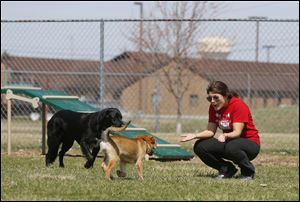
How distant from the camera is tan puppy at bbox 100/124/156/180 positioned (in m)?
7.91

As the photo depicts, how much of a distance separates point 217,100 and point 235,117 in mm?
267

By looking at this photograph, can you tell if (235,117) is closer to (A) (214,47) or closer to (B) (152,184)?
(B) (152,184)

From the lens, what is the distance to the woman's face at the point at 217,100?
27.3 feet

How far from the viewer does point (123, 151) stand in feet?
26.5

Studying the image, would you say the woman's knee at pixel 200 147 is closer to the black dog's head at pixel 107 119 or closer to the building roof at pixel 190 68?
the black dog's head at pixel 107 119

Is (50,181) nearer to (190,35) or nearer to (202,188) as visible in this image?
(202,188)

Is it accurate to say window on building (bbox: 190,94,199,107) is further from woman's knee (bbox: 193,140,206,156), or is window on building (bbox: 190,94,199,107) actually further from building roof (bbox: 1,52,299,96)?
woman's knee (bbox: 193,140,206,156)

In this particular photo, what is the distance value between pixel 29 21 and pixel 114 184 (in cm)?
673

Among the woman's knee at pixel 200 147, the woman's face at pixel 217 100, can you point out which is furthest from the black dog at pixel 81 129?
the woman's face at pixel 217 100

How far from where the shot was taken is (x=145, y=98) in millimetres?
24891

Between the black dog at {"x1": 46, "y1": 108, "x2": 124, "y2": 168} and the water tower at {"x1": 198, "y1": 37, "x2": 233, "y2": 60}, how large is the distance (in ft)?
22.3

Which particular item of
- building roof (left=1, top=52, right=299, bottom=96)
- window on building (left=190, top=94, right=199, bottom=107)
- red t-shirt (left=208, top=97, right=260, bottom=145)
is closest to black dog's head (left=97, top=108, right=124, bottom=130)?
red t-shirt (left=208, top=97, right=260, bottom=145)

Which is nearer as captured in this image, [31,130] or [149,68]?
[31,130]

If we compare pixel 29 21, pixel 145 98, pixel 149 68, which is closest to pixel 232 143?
pixel 29 21
